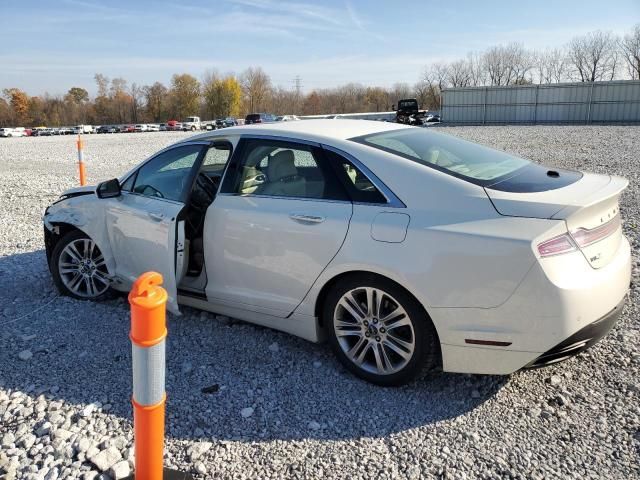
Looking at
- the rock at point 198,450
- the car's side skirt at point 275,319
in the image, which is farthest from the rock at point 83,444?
the car's side skirt at point 275,319

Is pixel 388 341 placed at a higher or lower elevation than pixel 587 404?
higher

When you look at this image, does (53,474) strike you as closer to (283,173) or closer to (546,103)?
(283,173)

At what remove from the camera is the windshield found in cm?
335

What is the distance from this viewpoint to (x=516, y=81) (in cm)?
9125

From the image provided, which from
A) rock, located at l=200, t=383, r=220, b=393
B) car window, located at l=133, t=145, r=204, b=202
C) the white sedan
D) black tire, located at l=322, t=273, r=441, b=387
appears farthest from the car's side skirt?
car window, located at l=133, t=145, r=204, b=202

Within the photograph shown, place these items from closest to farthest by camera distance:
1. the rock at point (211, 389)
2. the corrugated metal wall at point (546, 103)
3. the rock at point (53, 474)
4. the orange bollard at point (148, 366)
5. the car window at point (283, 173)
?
the orange bollard at point (148, 366)
the rock at point (53, 474)
the rock at point (211, 389)
the car window at point (283, 173)
the corrugated metal wall at point (546, 103)

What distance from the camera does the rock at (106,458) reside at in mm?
2709

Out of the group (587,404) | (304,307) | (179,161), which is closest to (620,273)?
(587,404)

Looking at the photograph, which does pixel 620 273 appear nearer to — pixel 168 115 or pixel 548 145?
pixel 548 145

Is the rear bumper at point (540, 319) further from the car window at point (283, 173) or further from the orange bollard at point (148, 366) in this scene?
the orange bollard at point (148, 366)

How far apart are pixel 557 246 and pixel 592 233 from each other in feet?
1.11

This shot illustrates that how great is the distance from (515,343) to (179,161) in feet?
10.1

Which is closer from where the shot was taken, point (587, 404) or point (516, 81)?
point (587, 404)

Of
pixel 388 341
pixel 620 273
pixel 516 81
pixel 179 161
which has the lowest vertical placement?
pixel 388 341
